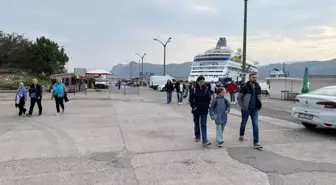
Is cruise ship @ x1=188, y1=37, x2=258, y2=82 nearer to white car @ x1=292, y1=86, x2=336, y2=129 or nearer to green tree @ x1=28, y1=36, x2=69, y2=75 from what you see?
green tree @ x1=28, y1=36, x2=69, y2=75

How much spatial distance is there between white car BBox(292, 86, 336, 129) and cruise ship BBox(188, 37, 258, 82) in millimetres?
48566

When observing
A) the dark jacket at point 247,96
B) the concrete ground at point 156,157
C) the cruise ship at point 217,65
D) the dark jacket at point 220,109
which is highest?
the cruise ship at point 217,65

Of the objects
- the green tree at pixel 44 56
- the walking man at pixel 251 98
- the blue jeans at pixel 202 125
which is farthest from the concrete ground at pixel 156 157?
the green tree at pixel 44 56

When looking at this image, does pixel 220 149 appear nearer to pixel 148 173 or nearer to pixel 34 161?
pixel 148 173

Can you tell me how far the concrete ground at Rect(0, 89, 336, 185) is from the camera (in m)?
4.38

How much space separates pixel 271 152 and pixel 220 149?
1.04 metres

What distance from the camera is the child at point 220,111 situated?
6.37m

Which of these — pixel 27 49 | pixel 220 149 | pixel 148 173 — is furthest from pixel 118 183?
pixel 27 49

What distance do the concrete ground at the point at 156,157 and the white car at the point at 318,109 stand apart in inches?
15.8

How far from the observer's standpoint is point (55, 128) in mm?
8453

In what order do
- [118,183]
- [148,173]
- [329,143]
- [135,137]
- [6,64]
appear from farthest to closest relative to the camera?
[6,64] → [135,137] → [329,143] → [148,173] → [118,183]

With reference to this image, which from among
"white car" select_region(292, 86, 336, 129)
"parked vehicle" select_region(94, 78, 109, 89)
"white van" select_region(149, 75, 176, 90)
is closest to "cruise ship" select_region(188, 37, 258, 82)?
"white van" select_region(149, 75, 176, 90)

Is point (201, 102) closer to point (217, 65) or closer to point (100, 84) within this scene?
point (100, 84)

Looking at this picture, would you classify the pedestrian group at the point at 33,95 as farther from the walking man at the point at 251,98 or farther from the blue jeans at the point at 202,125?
the walking man at the point at 251,98
